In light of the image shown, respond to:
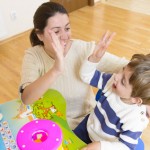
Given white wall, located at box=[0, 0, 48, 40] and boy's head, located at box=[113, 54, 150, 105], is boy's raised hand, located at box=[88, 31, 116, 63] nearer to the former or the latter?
boy's head, located at box=[113, 54, 150, 105]

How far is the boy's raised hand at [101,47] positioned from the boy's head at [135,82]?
0.11 metres

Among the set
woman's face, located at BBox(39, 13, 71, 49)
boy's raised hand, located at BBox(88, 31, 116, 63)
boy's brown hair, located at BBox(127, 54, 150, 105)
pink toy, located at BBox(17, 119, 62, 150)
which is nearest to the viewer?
pink toy, located at BBox(17, 119, 62, 150)

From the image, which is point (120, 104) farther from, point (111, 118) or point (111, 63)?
point (111, 63)

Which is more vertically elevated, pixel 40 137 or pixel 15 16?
pixel 40 137

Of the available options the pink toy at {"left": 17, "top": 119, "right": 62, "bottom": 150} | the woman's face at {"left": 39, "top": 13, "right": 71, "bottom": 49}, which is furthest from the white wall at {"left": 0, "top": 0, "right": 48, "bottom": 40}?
the pink toy at {"left": 17, "top": 119, "right": 62, "bottom": 150}

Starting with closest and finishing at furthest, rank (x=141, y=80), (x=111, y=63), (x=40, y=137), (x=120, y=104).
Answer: (x=40, y=137) → (x=141, y=80) → (x=120, y=104) → (x=111, y=63)

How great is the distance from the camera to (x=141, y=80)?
83 cm

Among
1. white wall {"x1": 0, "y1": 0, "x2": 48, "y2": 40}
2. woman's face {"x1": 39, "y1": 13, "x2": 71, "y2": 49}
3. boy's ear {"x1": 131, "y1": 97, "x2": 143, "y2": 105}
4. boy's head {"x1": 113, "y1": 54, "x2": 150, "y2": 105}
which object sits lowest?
white wall {"x1": 0, "y1": 0, "x2": 48, "y2": 40}

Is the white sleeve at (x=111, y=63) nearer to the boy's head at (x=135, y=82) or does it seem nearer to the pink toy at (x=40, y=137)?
the boy's head at (x=135, y=82)

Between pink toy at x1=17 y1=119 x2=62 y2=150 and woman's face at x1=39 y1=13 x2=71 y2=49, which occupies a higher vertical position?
woman's face at x1=39 y1=13 x2=71 y2=49

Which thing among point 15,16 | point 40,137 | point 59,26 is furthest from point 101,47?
point 15,16

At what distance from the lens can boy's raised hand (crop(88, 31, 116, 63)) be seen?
Result: 982 millimetres

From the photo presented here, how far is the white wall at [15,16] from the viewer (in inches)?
108

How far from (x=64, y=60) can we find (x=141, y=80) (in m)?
0.41
